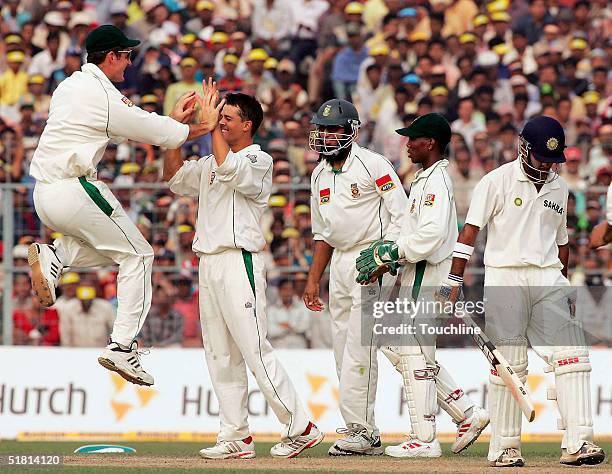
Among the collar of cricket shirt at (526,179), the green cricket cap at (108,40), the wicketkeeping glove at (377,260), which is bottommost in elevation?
the wicketkeeping glove at (377,260)

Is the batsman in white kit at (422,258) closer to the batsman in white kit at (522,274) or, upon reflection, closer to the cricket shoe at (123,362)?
the batsman in white kit at (522,274)

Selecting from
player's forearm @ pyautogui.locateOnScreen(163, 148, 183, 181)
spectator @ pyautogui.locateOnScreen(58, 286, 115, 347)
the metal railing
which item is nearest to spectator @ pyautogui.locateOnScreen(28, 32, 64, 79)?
the metal railing

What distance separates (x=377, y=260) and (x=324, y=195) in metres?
1.02

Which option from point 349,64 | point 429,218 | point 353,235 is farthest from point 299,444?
point 349,64

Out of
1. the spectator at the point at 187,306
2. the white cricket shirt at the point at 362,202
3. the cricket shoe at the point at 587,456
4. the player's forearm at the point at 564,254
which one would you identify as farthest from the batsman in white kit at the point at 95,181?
the spectator at the point at 187,306

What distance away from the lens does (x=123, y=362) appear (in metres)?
10.6

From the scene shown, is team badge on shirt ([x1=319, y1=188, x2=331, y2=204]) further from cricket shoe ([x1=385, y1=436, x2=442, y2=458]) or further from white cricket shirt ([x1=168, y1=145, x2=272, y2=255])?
cricket shoe ([x1=385, y1=436, x2=442, y2=458])

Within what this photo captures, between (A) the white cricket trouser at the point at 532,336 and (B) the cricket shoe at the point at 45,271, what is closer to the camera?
(A) the white cricket trouser at the point at 532,336

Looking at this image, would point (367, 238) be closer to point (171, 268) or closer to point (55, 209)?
point (55, 209)

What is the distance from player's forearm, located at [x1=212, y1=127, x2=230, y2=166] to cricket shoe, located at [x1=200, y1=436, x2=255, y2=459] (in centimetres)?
241

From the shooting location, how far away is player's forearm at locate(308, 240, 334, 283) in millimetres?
12133

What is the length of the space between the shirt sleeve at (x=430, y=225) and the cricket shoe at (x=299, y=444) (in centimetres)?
174

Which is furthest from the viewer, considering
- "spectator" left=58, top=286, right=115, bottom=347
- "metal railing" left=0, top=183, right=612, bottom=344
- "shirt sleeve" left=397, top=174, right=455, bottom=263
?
"spectator" left=58, top=286, right=115, bottom=347

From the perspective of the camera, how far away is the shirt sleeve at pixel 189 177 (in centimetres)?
1163
